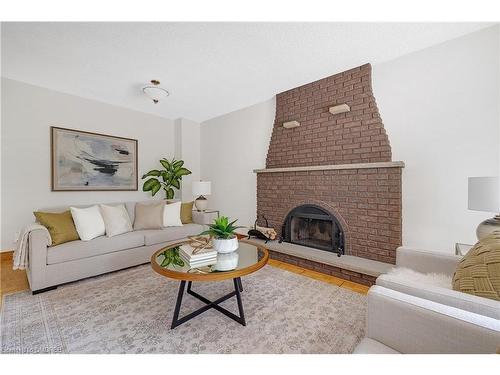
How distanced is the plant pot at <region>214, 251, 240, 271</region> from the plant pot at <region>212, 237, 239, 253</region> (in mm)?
58

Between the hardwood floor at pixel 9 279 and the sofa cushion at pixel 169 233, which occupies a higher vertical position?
the sofa cushion at pixel 169 233

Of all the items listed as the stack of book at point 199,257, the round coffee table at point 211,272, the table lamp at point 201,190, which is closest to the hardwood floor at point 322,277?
the round coffee table at point 211,272

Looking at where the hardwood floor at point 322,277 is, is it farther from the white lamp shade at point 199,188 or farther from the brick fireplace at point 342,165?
the white lamp shade at point 199,188

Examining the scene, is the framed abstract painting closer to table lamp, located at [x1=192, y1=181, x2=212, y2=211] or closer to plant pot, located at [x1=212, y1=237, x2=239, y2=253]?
table lamp, located at [x1=192, y1=181, x2=212, y2=211]

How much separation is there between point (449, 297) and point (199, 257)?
1.52 m

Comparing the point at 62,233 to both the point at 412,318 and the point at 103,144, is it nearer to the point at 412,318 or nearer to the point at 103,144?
the point at 103,144

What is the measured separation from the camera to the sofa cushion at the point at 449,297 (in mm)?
844

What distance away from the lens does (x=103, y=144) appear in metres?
3.71

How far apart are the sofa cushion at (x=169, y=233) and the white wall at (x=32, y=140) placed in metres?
1.56

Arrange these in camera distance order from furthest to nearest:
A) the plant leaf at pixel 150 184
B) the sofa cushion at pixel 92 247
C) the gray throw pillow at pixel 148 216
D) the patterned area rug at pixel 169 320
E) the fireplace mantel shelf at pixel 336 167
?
the plant leaf at pixel 150 184, the gray throw pillow at pixel 148 216, the fireplace mantel shelf at pixel 336 167, the sofa cushion at pixel 92 247, the patterned area rug at pixel 169 320

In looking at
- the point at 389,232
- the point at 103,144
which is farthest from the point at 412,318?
the point at 103,144

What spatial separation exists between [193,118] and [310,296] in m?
4.16

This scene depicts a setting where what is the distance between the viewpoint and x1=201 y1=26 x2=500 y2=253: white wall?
197 cm

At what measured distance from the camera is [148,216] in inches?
122
